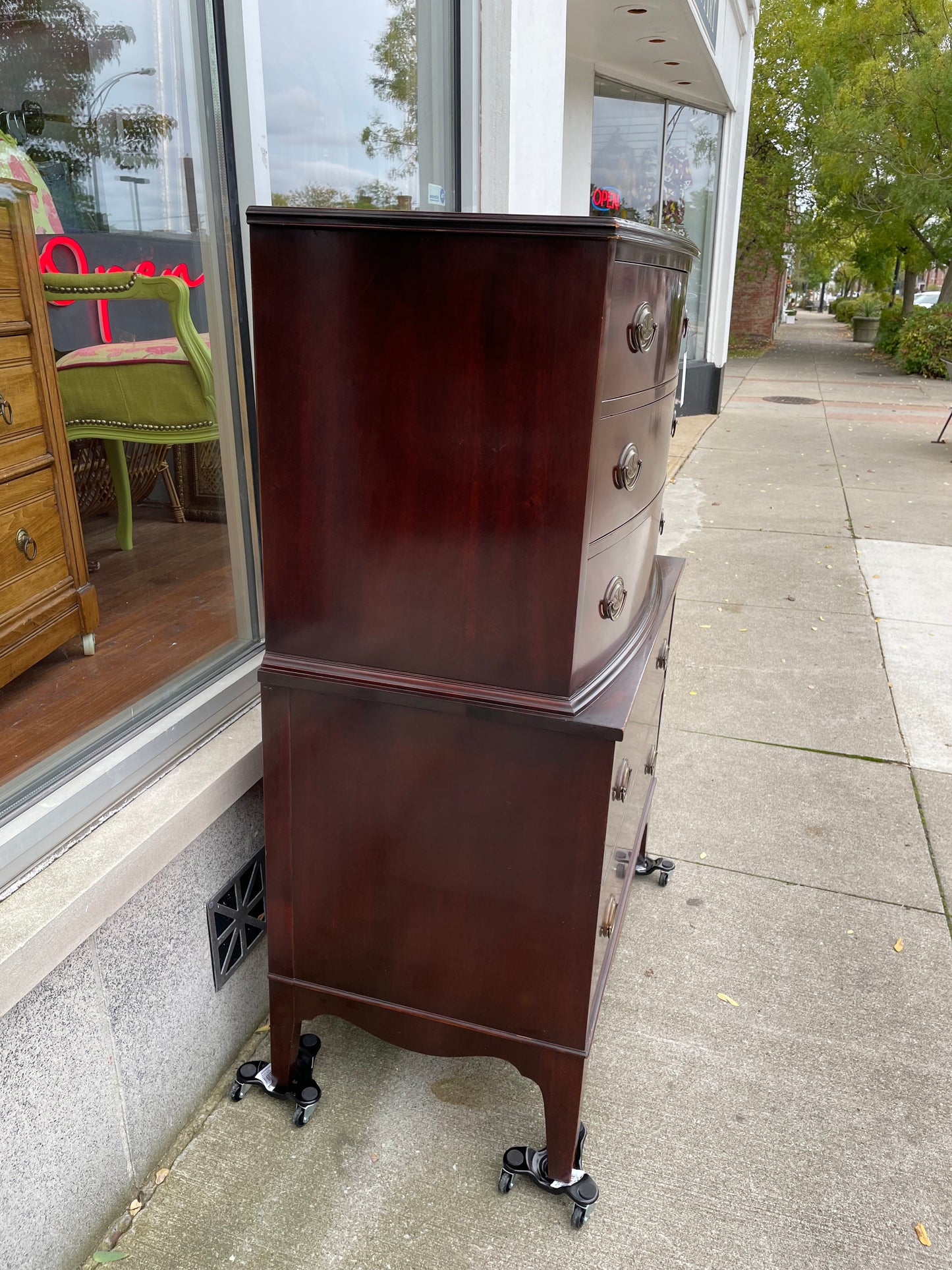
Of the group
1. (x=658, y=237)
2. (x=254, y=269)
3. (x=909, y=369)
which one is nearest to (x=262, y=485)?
(x=254, y=269)

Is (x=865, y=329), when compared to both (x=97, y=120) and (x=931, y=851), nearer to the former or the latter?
(x=931, y=851)

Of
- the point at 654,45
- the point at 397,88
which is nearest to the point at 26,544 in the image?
the point at 397,88

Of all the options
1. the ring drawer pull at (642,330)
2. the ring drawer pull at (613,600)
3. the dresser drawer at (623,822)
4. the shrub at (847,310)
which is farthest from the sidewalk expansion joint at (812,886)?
the shrub at (847,310)

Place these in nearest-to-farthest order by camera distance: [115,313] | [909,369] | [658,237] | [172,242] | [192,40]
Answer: [658,237] < [192,40] < [172,242] < [115,313] < [909,369]

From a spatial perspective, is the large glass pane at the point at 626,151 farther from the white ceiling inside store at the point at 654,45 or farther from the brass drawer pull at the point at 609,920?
the brass drawer pull at the point at 609,920

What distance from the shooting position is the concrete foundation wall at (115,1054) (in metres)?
1.53

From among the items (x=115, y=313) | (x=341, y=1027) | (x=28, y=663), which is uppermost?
(x=115, y=313)

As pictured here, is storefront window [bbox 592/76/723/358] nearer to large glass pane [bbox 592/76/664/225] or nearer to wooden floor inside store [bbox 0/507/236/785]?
large glass pane [bbox 592/76/664/225]

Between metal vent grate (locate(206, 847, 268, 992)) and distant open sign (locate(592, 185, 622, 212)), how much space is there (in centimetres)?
861

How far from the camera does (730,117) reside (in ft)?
37.1

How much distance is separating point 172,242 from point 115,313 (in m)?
0.47

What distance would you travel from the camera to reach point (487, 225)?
1330mm

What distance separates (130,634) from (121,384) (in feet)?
2.74

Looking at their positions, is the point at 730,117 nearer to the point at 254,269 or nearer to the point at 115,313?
the point at 115,313
